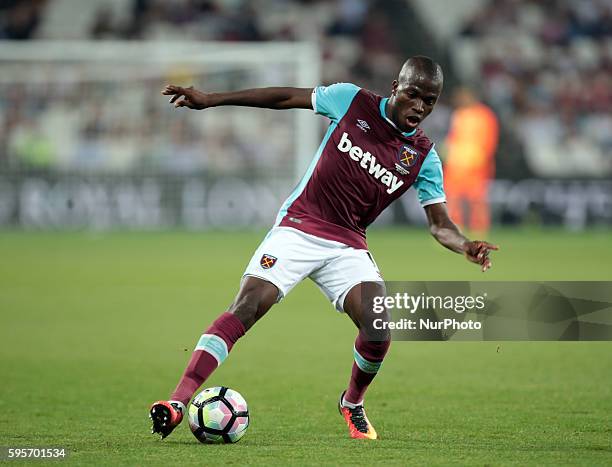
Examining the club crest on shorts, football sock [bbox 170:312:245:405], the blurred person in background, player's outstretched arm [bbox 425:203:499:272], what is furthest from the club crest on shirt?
the blurred person in background

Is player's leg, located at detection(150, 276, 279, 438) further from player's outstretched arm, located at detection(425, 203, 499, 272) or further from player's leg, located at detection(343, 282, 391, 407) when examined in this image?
player's outstretched arm, located at detection(425, 203, 499, 272)

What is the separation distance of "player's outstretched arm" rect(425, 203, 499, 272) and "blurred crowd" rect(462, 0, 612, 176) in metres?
19.1

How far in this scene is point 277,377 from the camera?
8.41 meters

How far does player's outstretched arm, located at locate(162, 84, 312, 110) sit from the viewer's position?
5.79m

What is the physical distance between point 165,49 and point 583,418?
17690 mm

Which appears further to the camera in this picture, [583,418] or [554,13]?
[554,13]

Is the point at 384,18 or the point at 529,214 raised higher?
the point at 384,18

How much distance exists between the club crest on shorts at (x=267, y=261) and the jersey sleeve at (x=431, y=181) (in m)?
0.97

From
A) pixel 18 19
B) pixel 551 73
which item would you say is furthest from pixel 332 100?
pixel 18 19

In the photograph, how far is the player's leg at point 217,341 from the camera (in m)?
→ 5.40

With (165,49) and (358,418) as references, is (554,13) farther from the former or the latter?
(358,418)

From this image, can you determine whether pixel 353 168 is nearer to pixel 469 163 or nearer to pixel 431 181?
pixel 431 181

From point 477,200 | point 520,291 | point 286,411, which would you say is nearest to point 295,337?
point 286,411

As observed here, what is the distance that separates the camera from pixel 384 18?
27469 mm
